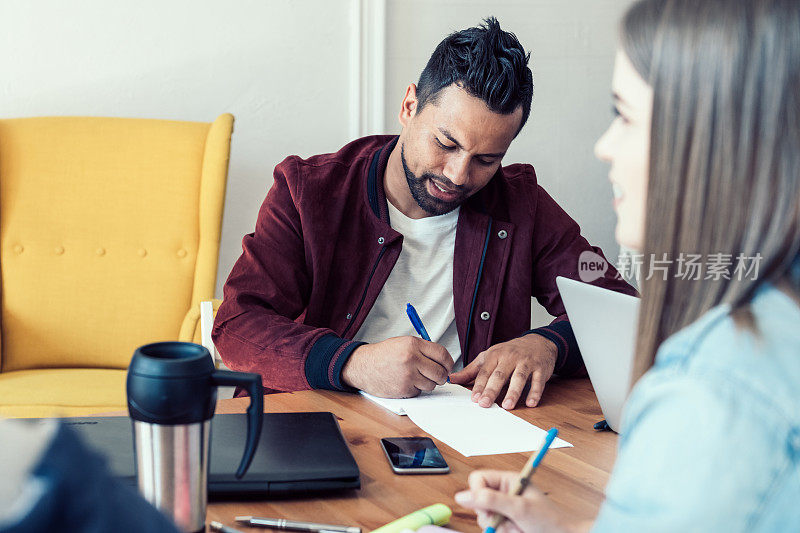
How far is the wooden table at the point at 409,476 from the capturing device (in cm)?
80

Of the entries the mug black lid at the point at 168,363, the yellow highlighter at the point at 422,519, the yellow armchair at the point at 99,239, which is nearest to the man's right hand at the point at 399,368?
the yellow highlighter at the point at 422,519

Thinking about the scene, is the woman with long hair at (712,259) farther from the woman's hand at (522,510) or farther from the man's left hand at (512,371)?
the man's left hand at (512,371)

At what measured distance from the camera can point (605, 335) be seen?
1045 millimetres

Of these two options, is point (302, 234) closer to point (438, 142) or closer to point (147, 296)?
point (438, 142)

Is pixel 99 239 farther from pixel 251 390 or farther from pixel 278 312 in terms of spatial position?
pixel 251 390

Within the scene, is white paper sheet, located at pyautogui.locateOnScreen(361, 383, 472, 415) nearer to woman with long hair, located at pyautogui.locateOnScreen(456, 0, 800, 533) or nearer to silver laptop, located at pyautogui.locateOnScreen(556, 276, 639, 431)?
silver laptop, located at pyautogui.locateOnScreen(556, 276, 639, 431)

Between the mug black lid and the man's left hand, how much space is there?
586mm

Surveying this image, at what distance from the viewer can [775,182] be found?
1.70 ft

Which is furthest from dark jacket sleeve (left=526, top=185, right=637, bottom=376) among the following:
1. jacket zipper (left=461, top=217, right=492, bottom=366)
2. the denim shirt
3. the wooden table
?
the denim shirt

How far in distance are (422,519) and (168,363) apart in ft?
0.95

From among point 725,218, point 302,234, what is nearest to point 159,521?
point 725,218

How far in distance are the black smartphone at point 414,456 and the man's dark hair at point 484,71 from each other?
80 centimetres

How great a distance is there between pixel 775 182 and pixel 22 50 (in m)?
2.27

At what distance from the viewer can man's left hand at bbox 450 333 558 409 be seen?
1198 mm
